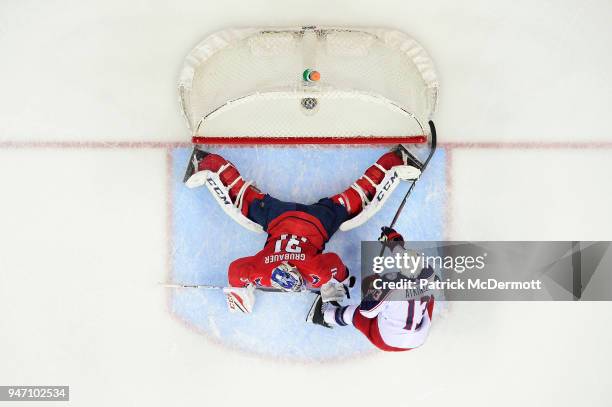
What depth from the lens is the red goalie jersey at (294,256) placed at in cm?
303

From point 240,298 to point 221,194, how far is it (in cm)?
59

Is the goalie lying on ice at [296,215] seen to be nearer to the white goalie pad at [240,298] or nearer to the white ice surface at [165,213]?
the white goalie pad at [240,298]

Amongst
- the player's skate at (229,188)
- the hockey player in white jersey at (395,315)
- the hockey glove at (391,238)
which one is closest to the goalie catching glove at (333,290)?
the hockey player in white jersey at (395,315)

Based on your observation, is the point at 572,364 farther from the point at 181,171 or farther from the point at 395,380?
the point at 181,171

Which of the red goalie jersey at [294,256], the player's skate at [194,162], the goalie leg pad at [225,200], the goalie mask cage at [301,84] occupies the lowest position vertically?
the red goalie jersey at [294,256]

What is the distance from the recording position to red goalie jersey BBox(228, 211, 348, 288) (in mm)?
3025

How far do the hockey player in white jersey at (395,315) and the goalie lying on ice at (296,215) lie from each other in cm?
18

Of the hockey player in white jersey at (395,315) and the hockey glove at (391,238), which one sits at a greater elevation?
the hockey glove at (391,238)

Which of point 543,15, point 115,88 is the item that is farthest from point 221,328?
point 543,15

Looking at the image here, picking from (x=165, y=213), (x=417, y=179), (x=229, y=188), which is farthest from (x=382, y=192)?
(x=165, y=213)

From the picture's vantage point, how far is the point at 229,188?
3.34 m

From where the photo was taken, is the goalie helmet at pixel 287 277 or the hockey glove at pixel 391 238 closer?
the goalie helmet at pixel 287 277

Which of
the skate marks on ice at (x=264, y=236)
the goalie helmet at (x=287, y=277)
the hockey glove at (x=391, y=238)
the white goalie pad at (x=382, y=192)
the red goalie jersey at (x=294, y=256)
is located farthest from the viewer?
the skate marks on ice at (x=264, y=236)

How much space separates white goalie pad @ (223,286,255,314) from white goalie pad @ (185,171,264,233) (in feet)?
1.15
